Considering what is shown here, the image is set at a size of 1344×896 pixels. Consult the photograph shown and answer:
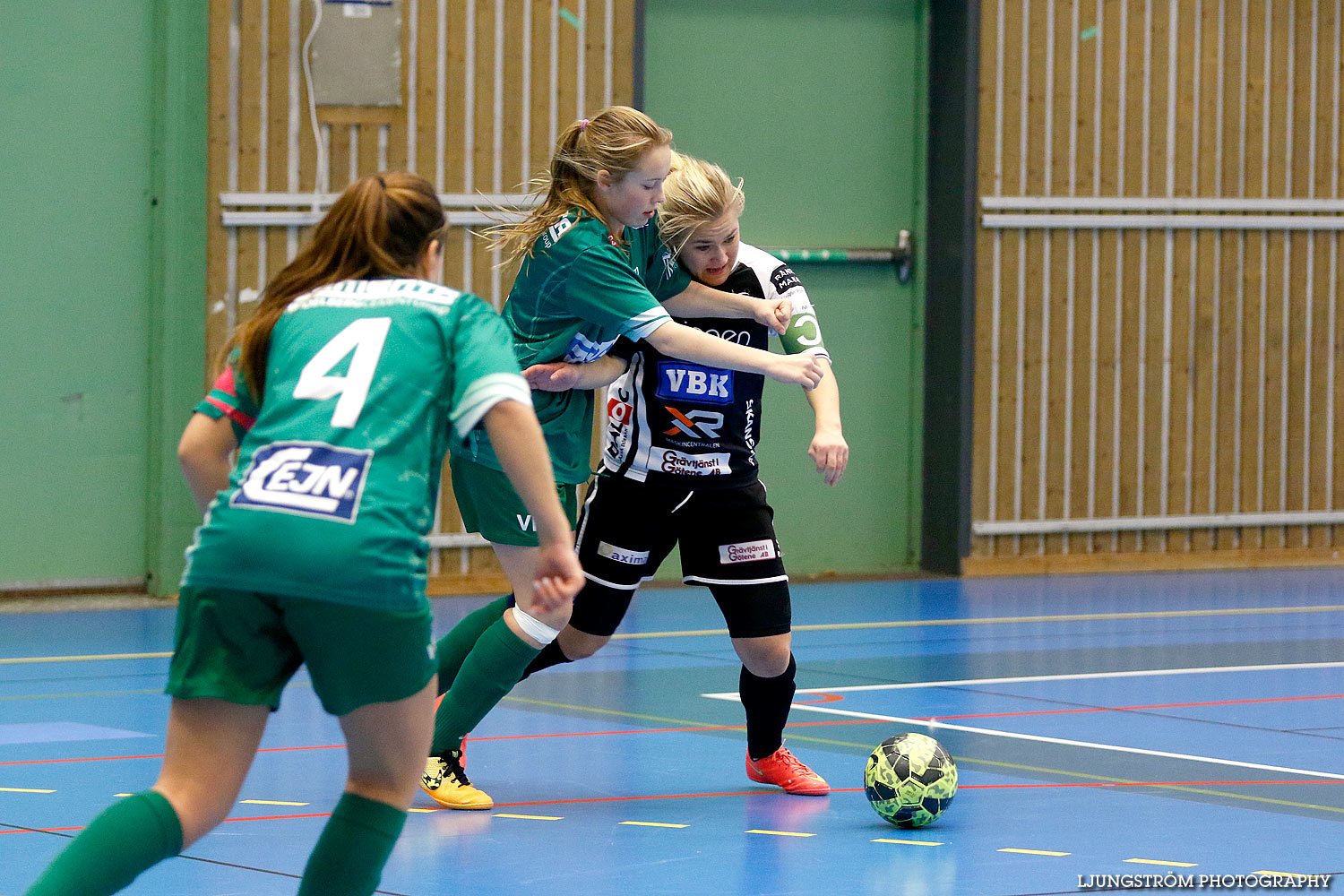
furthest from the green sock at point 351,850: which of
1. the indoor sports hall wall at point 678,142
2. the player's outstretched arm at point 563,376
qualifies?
the indoor sports hall wall at point 678,142

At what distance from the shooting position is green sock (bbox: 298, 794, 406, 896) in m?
2.92

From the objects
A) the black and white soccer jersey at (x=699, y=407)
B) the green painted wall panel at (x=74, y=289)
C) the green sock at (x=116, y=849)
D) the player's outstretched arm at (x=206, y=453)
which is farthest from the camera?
the green painted wall panel at (x=74, y=289)

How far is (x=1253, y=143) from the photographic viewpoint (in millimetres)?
12234

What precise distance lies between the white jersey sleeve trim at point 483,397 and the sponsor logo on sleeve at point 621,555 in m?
2.08

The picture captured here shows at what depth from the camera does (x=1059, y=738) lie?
19.3ft

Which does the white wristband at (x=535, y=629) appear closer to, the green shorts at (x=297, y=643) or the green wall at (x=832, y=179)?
the green shorts at (x=297, y=643)

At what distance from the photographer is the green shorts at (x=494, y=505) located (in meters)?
4.63

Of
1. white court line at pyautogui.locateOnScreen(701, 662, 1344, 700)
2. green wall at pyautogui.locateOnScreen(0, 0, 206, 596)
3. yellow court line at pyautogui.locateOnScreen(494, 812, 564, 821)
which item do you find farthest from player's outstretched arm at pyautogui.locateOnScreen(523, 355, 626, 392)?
green wall at pyautogui.locateOnScreen(0, 0, 206, 596)

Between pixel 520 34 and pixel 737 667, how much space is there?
4.43 meters

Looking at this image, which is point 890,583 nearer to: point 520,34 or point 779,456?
point 779,456

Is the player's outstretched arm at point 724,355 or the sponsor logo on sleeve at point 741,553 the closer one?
the player's outstretched arm at point 724,355

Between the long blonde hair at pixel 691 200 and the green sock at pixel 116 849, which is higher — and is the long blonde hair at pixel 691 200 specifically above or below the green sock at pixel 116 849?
above

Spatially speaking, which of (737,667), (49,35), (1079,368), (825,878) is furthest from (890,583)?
(825,878)

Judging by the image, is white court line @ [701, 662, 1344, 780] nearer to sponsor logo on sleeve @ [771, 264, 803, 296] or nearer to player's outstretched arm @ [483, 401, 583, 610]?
sponsor logo on sleeve @ [771, 264, 803, 296]
